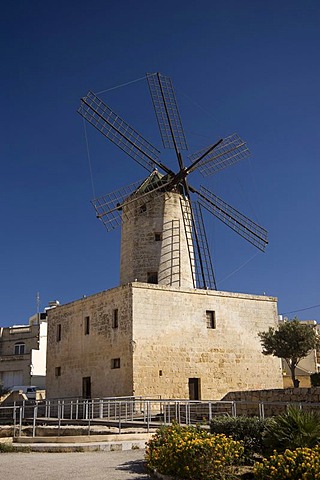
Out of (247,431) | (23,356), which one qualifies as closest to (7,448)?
(247,431)

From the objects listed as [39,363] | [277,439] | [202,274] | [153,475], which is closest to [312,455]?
[277,439]

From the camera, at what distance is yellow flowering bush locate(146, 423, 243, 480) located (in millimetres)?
7633

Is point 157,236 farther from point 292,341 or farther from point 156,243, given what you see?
point 292,341

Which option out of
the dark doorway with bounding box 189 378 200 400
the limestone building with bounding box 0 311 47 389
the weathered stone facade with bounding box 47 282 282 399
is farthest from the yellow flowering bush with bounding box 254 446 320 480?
the limestone building with bounding box 0 311 47 389

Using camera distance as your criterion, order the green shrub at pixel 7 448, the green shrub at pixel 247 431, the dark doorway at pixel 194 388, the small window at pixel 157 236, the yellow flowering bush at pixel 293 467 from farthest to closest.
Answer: the small window at pixel 157 236, the dark doorway at pixel 194 388, the green shrub at pixel 7 448, the green shrub at pixel 247 431, the yellow flowering bush at pixel 293 467

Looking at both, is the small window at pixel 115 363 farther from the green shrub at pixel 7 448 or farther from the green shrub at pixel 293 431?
the green shrub at pixel 293 431

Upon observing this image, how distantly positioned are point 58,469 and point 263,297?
57.7 feet

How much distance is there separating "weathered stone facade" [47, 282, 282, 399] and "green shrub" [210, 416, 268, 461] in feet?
35.9

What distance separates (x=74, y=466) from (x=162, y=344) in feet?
40.1

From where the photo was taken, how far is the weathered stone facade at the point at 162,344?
2108 cm

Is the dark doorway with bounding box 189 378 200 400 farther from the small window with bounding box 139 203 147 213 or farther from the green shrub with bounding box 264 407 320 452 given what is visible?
the green shrub with bounding box 264 407 320 452

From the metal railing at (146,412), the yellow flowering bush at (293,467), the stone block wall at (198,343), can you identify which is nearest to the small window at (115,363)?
the stone block wall at (198,343)

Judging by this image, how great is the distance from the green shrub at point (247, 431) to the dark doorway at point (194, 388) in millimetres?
12378

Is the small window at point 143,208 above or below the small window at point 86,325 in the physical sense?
above
